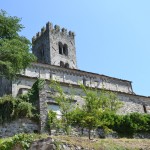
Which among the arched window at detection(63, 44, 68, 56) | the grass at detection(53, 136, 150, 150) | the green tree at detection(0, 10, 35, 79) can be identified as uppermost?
the arched window at detection(63, 44, 68, 56)

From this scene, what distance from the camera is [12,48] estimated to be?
23.1 m

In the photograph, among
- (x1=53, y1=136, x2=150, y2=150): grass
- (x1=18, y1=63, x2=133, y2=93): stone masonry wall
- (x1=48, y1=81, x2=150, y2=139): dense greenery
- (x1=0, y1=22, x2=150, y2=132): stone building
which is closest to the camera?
(x1=53, y1=136, x2=150, y2=150): grass

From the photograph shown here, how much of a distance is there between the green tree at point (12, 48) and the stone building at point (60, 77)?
2413 millimetres

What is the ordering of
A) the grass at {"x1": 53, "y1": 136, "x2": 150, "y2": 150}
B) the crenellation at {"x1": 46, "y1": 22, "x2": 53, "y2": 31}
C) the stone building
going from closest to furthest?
the grass at {"x1": 53, "y1": 136, "x2": 150, "y2": 150}
the stone building
the crenellation at {"x1": 46, "y1": 22, "x2": 53, "y2": 31}

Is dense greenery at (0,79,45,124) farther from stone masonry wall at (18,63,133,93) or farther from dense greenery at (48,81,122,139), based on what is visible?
stone masonry wall at (18,63,133,93)

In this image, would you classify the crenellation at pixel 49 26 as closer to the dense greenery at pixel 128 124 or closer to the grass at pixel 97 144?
the dense greenery at pixel 128 124

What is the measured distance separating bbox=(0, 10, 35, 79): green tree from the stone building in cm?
241

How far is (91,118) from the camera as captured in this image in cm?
1928

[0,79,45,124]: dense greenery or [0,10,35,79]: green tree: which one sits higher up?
[0,10,35,79]: green tree

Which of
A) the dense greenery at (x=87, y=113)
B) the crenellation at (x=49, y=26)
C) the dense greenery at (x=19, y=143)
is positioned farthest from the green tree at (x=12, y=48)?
the crenellation at (x=49, y=26)

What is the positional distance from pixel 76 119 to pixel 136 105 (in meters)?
15.9

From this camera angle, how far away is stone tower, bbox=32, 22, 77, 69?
165 ft

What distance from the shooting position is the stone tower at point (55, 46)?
165ft

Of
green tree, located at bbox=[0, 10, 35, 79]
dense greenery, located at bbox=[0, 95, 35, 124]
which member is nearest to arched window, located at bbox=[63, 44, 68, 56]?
green tree, located at bbox=[0, 10, 35, 79]
